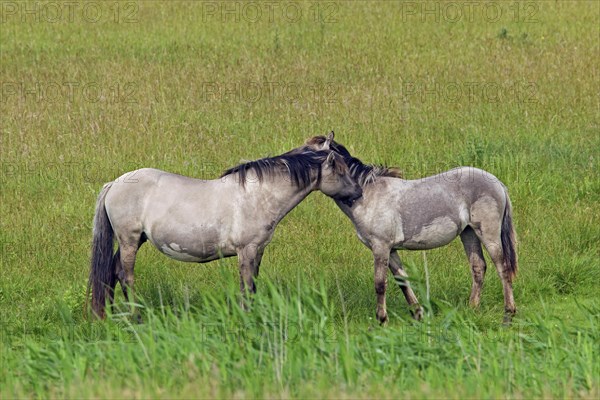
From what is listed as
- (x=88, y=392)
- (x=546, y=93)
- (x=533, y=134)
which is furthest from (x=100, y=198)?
(x=546, y=93)

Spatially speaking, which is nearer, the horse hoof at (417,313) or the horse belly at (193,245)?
the horse belly at (193,245)

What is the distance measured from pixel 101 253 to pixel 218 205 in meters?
1.28

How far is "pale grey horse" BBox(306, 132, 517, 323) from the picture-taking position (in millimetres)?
10133

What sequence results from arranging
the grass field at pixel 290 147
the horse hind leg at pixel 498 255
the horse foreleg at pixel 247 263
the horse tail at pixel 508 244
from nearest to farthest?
1. the grass field at pixel 290 147
2. the horse foreleg at pixel 247 263
3. the horse hind leg at pixel 498 255
4. the horse tail at pixel 508 244

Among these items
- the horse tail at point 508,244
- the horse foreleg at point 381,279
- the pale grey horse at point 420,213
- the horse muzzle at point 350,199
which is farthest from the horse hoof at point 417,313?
the horse muzzle at point 350,199

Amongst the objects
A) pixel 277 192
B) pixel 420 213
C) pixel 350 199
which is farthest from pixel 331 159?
pixel 420 213

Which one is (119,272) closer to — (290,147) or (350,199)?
(350,199)

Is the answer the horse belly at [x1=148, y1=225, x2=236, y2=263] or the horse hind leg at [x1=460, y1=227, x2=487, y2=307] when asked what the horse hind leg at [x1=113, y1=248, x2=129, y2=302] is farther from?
the horse hind leg at [x1=460, y1=227, x2=487, y2=307]

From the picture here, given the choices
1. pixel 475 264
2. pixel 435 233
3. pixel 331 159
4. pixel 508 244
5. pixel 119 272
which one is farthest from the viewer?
pixel 475 264

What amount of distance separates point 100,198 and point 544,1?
15288 mm

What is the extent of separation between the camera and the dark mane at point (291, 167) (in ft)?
32.6

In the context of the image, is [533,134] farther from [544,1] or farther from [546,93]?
[544,1]

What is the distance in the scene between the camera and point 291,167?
32.6 feet

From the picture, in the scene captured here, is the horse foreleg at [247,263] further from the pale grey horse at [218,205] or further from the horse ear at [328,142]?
the horse ear at [328,142]
